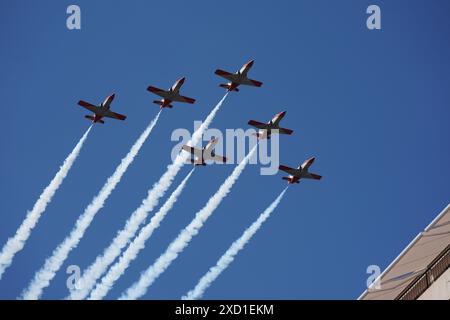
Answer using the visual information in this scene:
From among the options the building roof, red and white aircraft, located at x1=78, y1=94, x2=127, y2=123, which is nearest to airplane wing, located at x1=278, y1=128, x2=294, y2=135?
red and white aircraft, located at x1=78, y1=94, x2=127, y2=123

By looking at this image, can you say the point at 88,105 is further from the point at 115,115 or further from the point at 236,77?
the point at 236,77

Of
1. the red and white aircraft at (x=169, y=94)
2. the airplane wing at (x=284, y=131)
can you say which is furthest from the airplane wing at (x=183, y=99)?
the airplane wing at (x=284, y=131)

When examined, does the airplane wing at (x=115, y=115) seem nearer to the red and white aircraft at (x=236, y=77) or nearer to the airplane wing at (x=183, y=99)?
the airplane wing at (x=183, y=99)

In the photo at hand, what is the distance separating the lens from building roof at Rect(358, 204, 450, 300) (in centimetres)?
8788

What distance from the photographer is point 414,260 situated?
3573 inches

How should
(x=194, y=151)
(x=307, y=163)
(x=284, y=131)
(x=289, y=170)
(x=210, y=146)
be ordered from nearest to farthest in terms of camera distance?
1. (x=194, y=151)
2. (x=210, y=146)
3. (x=307, y=163)
4. (x=289, y=170)
5. (x=284, y=131)

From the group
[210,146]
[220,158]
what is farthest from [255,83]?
[220,158]

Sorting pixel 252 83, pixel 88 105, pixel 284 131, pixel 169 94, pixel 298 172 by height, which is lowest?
pixel 298 172

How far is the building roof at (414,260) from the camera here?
8788cm

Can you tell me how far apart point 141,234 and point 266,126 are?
2231 centimetres
